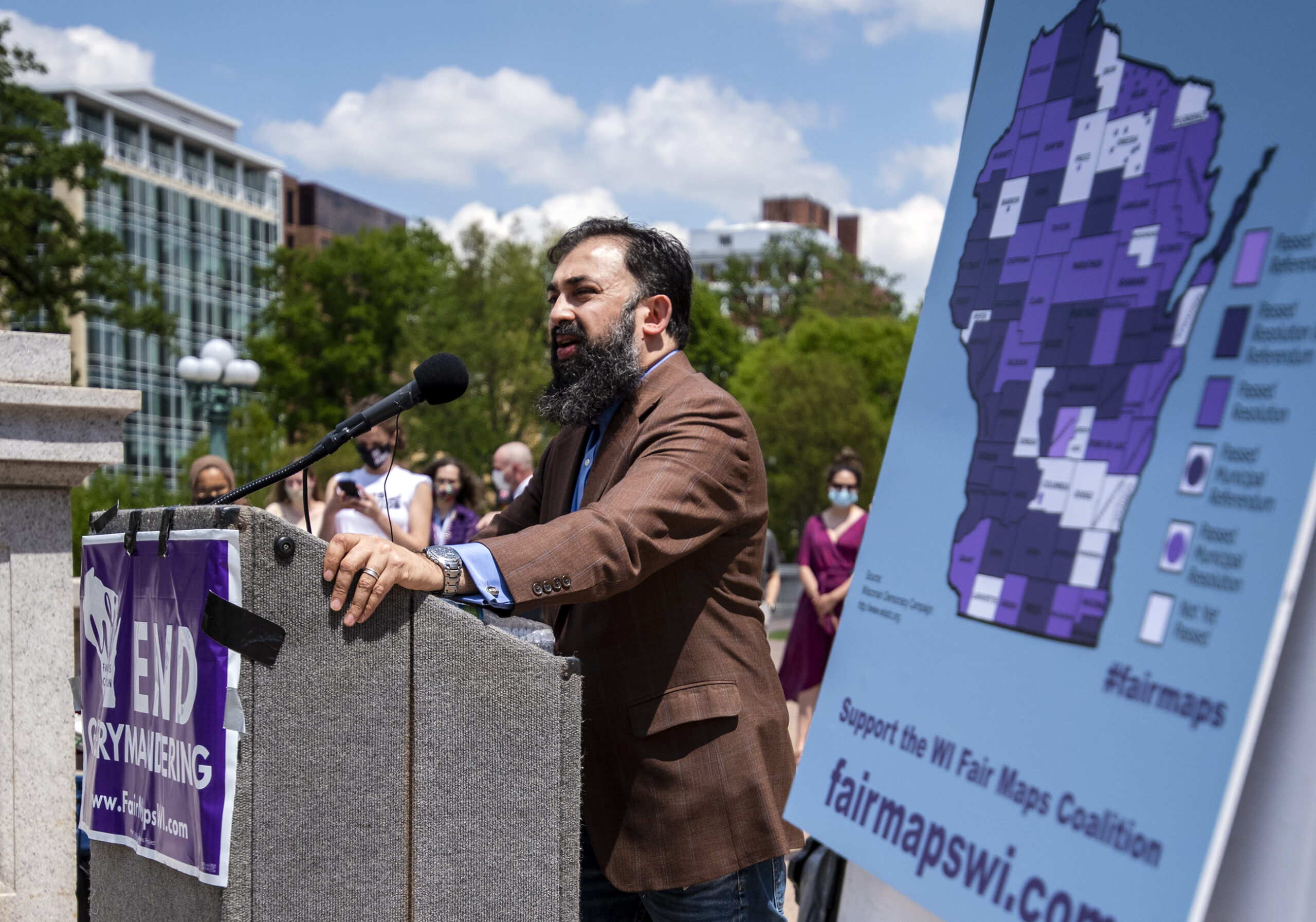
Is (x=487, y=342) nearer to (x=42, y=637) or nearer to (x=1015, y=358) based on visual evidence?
(x=42, y=637)

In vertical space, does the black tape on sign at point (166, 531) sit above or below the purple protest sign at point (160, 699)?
above

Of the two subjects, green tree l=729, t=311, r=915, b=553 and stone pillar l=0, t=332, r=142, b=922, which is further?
green tree l=729, t=311, r=915, b=553

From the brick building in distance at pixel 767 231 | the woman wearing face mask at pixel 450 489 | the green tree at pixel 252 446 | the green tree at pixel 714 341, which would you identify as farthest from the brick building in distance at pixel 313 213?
the woman wearing face mask at pixel 450 489

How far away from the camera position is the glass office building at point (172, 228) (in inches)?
2648

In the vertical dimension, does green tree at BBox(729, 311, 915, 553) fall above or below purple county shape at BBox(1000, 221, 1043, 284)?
below

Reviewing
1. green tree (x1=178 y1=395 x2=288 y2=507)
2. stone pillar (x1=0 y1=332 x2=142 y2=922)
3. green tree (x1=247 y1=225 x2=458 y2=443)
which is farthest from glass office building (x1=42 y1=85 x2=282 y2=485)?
stone pillar (x1=0 y1=332 x2=142 y2=922)

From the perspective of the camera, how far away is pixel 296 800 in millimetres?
2207

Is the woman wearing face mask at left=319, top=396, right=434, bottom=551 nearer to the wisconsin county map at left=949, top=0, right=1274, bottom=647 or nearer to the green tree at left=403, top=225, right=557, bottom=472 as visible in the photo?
the wisconsin county map at left=949, top=0, right=1274, bottom=647

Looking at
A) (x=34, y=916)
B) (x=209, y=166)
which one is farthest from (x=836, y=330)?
(x=34, y=916)

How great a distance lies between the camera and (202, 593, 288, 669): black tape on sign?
2170mm

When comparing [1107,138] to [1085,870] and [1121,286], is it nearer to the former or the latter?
[1121,286]

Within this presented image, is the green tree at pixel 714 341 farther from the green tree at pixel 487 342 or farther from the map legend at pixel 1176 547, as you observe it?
the map legend at pixel 1176 547

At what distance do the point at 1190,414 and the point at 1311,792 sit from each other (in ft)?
1.50

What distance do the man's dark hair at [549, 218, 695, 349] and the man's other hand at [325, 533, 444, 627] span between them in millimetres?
1048
